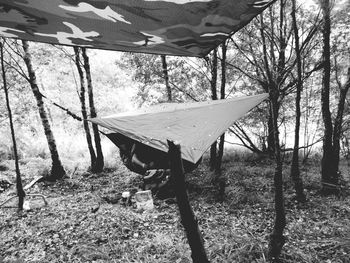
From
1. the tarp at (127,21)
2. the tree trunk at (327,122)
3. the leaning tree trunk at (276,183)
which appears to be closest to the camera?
the tarp at (127,21)

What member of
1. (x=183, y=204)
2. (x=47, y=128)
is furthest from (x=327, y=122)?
(x=47, y=128)

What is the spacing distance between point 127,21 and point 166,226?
Answer: 2533mm

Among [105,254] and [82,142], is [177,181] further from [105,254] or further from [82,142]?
[82,142]

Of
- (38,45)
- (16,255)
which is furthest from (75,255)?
(38,45)

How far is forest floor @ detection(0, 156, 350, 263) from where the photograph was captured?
7.17 feet

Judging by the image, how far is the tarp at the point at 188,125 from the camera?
5.15ft

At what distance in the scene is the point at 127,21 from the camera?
3.83 feet

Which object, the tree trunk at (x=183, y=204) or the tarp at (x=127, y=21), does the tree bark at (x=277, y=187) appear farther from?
the tree trunk at (x=183, y=204)

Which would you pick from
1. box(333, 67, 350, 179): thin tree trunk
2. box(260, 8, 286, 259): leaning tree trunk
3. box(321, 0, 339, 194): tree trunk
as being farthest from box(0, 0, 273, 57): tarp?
box(333, 67, 350, 179): thin tree trunk

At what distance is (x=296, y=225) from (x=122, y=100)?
8.07 meters

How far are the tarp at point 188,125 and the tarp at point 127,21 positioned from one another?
0.67 metres

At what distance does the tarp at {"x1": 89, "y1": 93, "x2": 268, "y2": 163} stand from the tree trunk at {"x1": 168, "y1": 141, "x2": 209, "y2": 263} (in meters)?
0.36

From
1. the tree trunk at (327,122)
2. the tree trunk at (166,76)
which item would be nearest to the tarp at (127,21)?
the tree trunk at (327,122)

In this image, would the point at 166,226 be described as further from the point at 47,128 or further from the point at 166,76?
the point at 166,76
